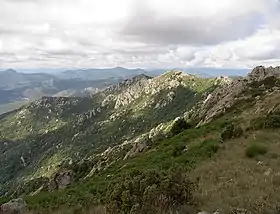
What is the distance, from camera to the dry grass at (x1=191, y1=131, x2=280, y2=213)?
1241 cm

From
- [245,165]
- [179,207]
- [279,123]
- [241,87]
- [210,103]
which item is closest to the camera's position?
[179,207]

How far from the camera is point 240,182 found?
1566 cm

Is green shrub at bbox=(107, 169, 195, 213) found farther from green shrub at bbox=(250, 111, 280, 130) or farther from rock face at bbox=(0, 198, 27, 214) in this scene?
green shrub at bbox=(250, 111, 280, 130)

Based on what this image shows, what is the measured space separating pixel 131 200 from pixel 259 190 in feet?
16.7

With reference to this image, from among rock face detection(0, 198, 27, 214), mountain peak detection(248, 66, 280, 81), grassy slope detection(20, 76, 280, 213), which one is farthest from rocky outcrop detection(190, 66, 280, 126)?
rock face detection(0, 198, 27, 214)

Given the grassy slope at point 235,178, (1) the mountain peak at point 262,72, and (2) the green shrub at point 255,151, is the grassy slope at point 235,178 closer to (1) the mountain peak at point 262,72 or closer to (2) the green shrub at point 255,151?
(2) the green shrub at point 255,151

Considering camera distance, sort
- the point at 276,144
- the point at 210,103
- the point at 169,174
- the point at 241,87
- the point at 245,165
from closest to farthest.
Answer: the point at 169,174, the point at 245,165, the point at 276,144, the point at 241,87, the point at 210,103

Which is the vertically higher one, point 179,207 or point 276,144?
point 179,207

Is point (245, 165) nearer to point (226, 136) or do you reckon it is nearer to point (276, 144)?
point (276, 144)

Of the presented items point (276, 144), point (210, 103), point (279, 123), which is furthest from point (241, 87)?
point (276, 144)

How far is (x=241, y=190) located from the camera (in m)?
14.3

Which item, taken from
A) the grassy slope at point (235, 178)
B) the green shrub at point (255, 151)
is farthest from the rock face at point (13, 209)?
the green shrub at point (255, 151)

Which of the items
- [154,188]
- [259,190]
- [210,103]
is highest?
[154,188]

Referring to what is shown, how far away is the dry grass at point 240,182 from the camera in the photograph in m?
12.4
